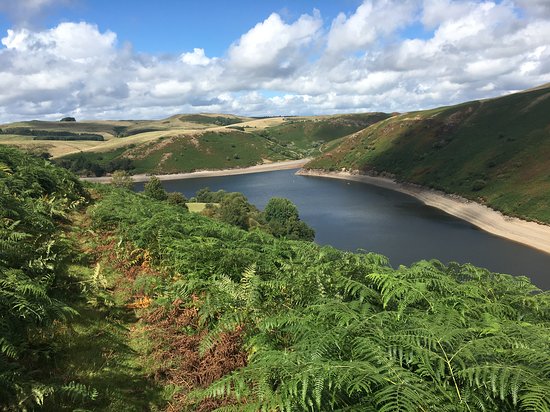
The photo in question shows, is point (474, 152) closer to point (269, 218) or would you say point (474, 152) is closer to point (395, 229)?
point (395, 229)

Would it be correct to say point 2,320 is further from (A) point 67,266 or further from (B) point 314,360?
(A) point 67,266

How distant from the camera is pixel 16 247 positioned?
295 inches

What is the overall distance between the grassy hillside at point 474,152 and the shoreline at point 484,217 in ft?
7.65

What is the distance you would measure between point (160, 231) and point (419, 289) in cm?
718

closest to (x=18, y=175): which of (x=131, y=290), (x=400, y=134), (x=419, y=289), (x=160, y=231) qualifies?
(x=160, y=231)

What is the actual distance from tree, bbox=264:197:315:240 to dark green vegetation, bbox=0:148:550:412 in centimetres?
5190

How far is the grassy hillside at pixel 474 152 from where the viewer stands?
88625 millimetres

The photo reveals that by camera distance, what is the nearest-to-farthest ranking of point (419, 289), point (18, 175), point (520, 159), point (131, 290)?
point (419, 289), point (131, 290), point (18, 175), point (520, 159)

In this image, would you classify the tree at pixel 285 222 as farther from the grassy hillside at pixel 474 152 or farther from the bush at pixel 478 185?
the bush at pixel 478 185

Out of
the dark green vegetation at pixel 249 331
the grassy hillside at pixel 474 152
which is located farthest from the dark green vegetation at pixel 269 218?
the grassy hillside at pixel 474 152

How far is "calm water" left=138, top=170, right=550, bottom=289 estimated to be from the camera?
2330 inches

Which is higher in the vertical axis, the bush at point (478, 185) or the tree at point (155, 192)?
the tree at point (155, 192)

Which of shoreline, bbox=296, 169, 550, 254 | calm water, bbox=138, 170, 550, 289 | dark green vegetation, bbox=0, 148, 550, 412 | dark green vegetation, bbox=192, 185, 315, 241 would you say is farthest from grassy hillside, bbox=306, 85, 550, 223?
dark green vegetation, bbox=0, 148, 550, 412

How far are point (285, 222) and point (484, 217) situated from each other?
4876cm
